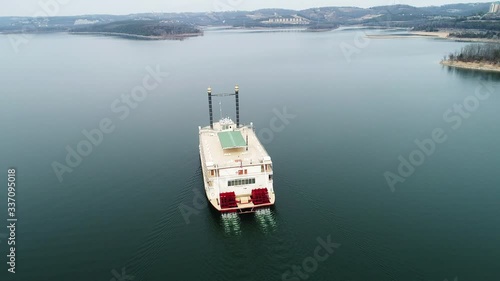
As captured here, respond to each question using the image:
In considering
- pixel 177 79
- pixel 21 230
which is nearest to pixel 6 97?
pixel 177 79

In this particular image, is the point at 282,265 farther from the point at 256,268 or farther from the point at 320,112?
the point at 320,112

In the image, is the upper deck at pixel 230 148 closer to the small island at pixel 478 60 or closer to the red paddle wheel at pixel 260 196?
the red paddle wheel at pixel 260 196
